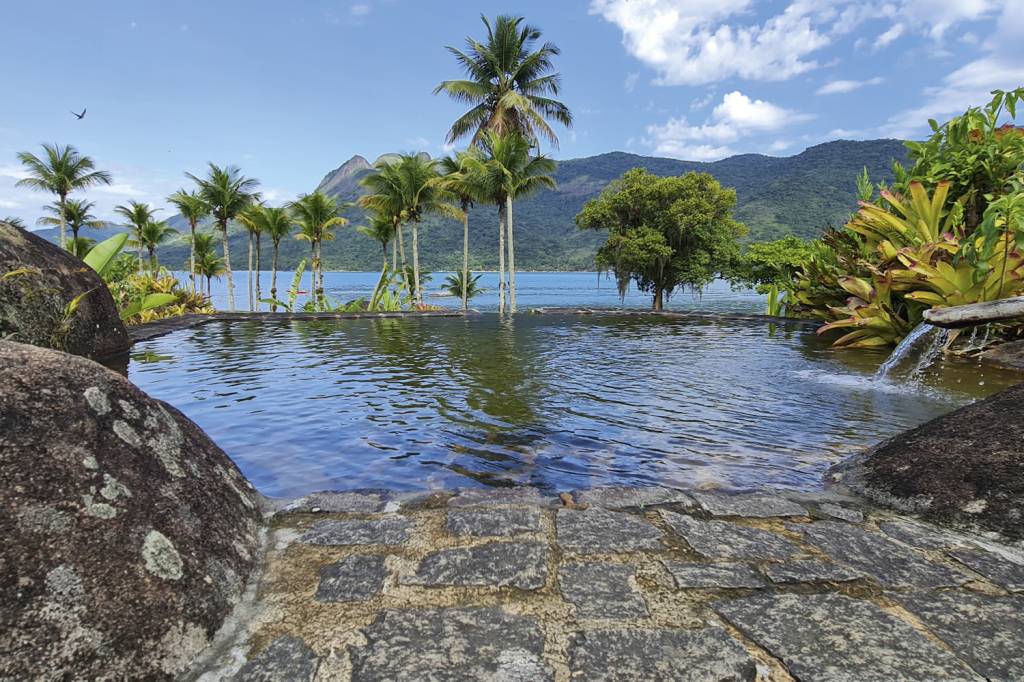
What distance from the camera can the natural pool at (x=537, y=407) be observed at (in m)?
4.98

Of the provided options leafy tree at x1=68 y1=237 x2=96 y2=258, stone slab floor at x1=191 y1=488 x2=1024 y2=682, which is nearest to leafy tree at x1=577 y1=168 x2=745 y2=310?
stone slab floor at x1=191 y1=488 x2=1024 y2=682

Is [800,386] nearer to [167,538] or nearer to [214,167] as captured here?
[167,538]

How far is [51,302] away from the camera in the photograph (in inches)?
331

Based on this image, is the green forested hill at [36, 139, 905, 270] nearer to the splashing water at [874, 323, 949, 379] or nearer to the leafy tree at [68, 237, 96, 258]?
the leafy tree at [68, 237, 96, 258]

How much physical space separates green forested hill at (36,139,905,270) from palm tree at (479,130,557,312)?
5451 centimetres

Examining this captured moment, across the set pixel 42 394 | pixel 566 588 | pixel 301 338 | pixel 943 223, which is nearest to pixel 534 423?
pixel 566 588

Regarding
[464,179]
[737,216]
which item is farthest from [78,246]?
[737,216]

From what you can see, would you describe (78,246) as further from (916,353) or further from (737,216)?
(737,216)

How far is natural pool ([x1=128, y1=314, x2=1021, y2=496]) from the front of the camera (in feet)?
16.4

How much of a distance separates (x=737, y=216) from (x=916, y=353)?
9190 cm

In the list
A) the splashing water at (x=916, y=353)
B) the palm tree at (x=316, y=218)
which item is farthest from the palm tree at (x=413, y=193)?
the splashing water at (x=916, y=353)

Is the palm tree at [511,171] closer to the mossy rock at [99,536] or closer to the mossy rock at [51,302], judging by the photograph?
the mossy rock at [51,302]

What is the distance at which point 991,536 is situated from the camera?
9.59 feet

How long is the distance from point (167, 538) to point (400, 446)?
141 inches
